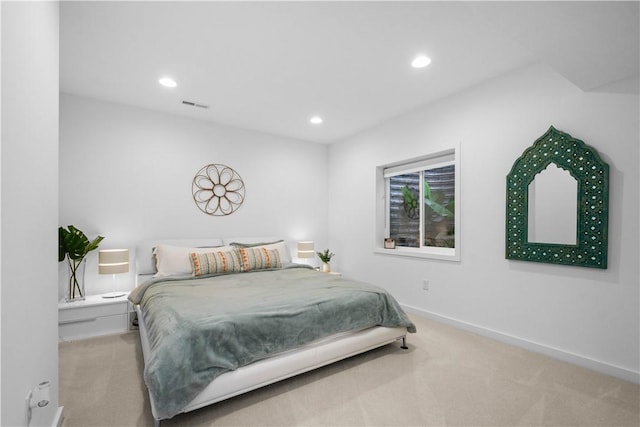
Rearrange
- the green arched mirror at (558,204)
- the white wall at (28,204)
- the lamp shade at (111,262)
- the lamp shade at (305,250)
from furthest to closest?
the lamp shade at (305,250) < the lamp shade at (111,262) < the green arched mirror at (558,204) < the white wall at (28,204)

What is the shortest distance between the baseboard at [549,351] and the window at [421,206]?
27.8 inches

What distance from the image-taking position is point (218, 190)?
4.21m

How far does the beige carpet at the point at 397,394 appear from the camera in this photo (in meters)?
1.75

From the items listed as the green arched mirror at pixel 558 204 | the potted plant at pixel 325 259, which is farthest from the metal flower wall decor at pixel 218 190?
the green arched mirror at pixel 558 204

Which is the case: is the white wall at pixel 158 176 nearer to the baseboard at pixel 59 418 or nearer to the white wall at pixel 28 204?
the baseboard at pixel 59 418

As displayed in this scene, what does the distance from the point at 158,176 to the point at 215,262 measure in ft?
4.64

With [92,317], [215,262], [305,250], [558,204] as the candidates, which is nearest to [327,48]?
[558,204]

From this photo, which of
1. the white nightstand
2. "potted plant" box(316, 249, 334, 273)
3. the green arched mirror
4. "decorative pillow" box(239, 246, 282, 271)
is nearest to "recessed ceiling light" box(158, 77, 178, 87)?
"decorative pillow" box(239, 246, 282, 271)

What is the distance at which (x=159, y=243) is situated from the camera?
11.9 ft

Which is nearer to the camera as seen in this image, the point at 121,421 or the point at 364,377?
the point at 121,421

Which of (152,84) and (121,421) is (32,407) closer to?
(121,421)

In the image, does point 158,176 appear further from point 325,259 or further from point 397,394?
point 397,394

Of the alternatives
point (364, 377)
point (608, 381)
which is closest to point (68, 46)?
point (364, 377)

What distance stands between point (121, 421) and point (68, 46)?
9.11ft
